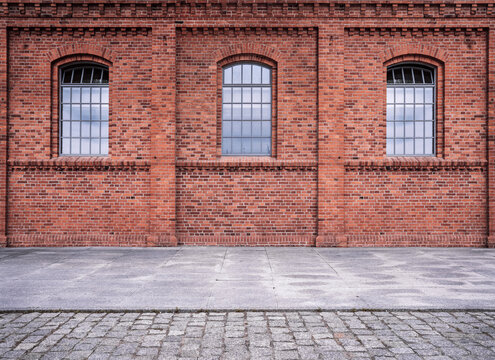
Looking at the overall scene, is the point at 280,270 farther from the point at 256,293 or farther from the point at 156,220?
the point at 156,220

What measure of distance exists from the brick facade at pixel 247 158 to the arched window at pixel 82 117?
0.43m

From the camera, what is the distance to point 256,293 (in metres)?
5.27

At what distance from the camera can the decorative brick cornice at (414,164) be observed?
9.79 m

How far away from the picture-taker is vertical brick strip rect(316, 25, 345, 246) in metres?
9.68

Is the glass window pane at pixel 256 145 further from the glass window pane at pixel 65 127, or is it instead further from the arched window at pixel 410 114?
the glass window pane at pixel 65 127

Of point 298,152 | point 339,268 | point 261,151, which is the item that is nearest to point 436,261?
point 339,268

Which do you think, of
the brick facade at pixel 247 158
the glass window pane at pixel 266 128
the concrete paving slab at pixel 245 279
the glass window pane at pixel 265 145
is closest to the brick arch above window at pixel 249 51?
the brick facade at pixel 247 158

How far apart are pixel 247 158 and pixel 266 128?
978mm

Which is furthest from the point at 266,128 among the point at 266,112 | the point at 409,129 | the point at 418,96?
the point at 418,96

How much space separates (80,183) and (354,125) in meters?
7.17

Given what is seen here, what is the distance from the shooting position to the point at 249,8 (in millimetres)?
A: 9836

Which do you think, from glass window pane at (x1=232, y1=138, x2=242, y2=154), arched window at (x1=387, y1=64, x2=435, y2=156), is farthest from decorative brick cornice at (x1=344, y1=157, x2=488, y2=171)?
glass window pane at (x1=232, y1=138, x2=242, y2=154)

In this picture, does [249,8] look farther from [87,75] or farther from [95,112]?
[95,112]

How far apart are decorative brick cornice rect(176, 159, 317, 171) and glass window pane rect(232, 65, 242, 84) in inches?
84.0
